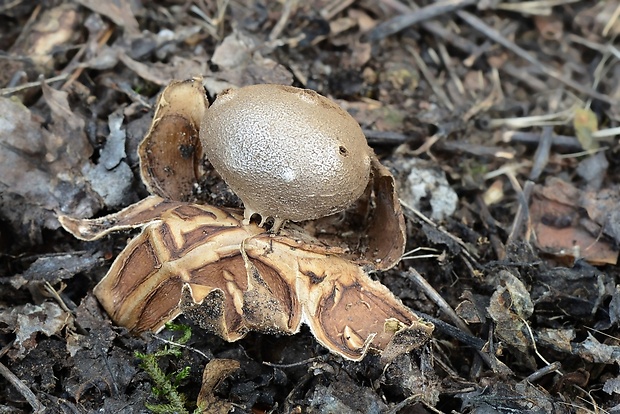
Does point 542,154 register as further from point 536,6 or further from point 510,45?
point 536,6

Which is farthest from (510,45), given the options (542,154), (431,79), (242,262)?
(242,262)

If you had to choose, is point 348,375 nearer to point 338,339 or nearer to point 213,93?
point 338,339

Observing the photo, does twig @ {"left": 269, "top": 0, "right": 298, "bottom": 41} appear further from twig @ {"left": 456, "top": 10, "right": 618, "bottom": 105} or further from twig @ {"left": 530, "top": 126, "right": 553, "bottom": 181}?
twig @ {"left": 530, "top": 126, "right": 553, "bottom": 181}

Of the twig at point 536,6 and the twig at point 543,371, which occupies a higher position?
the twig at point 536,6

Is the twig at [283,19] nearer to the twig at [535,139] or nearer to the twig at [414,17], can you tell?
the twig at [414,17]

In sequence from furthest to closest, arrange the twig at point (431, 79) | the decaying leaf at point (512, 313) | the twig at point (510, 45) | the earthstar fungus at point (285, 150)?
1. the twig at point (510, 45)
2. the twig at point (431, 79)
3. the decaying leaf at point (512, 313)
4. the earthstar fungus at point (285, 150)

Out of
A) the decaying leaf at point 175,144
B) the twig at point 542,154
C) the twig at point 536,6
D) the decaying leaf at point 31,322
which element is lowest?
the twig at point 542,154

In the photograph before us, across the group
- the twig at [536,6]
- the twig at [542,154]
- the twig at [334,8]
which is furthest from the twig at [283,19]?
the twig at [542,154]
